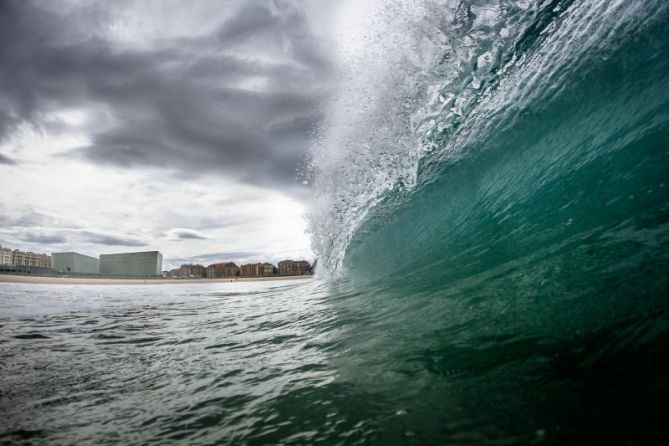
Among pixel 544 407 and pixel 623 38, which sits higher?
pixel 623 38

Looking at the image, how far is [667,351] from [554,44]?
20.7 feet

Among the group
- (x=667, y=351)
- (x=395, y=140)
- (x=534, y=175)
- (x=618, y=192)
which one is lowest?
(x=667, y=351)

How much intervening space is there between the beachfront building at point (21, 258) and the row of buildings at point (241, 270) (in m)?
55.0

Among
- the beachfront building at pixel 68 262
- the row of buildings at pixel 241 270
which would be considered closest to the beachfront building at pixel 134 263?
the beachfront building at pixel 68 262

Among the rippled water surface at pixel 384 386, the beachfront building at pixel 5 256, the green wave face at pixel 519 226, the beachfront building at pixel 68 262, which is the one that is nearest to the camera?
the rippled water surface at pixel 384 386

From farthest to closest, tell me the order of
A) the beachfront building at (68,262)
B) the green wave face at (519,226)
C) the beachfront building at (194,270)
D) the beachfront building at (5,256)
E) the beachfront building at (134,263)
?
the beachfront building at (194,270), the beachfront building at (5,256), the beachfront building at (134,263), the beachfront building at (68,262), the green wave face at (519,226)

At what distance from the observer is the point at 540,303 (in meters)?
2.53

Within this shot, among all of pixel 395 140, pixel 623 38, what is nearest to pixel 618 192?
pixel 623 38

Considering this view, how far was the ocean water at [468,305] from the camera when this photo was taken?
5.21 ft

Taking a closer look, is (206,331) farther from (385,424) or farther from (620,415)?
(620,415)

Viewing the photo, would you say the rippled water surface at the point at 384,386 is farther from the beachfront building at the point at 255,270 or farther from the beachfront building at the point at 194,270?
the beachfront building at the point at 194,270

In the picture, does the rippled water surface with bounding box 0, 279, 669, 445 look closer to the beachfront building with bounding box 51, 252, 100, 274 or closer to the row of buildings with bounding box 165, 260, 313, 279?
the beachfront building with bounding box 51, 252, 100, 274

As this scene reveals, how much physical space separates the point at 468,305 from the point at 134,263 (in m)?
93.5

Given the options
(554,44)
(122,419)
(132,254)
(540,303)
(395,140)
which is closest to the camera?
(122,419)
